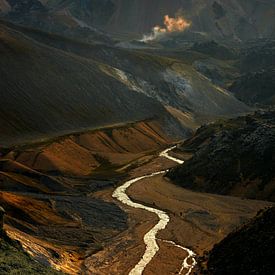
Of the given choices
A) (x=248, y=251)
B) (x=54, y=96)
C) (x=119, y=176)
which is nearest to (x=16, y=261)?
(x=248, y=251)

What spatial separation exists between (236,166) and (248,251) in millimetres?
38939

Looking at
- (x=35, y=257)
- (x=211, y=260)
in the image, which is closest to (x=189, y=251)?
(x=211, y=260)

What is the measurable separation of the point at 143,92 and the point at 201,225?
108444 mm

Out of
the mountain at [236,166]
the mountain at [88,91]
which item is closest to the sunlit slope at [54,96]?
the mountain at [88,91]

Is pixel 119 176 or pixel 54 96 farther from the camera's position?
pixel 54 96

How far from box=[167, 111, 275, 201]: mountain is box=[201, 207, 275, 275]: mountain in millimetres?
23701

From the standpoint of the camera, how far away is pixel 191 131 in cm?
14412

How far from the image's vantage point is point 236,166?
263 ft

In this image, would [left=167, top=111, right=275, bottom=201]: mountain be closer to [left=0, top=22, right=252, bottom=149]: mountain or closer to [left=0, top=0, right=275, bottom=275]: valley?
[left=0, top=0, right=275, bottom=275]: valley

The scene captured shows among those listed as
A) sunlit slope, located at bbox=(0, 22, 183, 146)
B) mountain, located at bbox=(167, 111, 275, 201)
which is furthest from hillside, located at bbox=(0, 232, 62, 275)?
sunlit slope, located at bbox=(0, 22, 183, 146)

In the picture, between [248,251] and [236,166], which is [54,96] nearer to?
[236,166]

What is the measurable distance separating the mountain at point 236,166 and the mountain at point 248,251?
23.7 metres

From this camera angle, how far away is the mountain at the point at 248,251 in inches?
Result: 1555

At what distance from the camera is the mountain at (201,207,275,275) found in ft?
130
